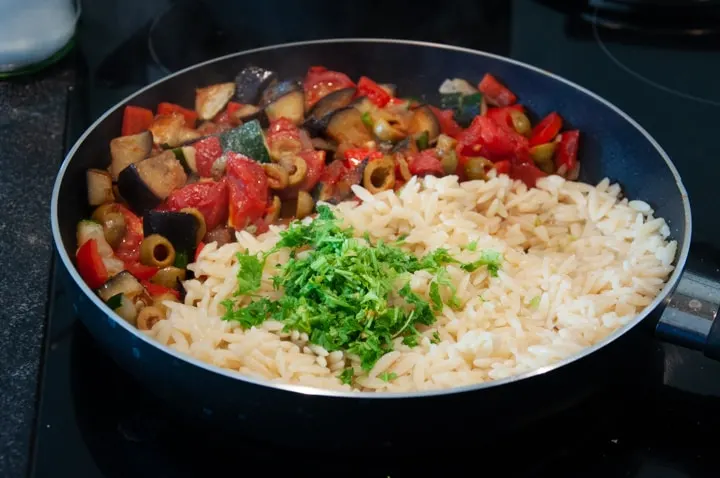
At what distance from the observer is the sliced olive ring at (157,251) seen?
174cm

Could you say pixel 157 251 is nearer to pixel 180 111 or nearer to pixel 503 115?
pixel 180 111

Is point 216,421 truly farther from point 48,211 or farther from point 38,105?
point 38,105

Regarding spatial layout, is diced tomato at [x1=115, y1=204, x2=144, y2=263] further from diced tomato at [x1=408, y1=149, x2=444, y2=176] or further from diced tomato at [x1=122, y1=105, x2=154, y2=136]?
diced tomato at [x1=408, y1=149, x2=444, y2=176]

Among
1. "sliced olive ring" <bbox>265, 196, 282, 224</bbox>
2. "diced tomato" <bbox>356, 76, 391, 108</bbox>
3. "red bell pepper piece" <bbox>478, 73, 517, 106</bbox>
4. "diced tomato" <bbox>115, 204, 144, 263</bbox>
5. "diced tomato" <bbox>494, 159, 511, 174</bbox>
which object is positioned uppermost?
"red bell pepper piece" <bbox>478, 73, 517, 106</bbox>

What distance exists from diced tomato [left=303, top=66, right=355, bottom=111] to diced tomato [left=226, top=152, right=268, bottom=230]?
396 millimetres

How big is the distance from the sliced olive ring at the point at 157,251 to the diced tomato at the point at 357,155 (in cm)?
51

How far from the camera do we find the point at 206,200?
1.85 metres

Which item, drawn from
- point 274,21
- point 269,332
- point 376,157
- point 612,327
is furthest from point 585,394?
point 274,21

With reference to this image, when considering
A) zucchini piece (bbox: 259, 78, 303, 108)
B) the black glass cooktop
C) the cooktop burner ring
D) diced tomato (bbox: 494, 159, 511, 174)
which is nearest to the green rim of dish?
the black glass cooktop

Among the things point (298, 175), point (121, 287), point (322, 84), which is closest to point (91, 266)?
point (121, 287)

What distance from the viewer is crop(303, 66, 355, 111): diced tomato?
2.21 m

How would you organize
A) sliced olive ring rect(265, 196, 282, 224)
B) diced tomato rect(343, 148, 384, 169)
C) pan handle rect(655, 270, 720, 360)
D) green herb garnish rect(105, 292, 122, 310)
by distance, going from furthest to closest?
diced tomato rect(343, 148, 384, 169), sliced olive ring rect(265, 196, 282, 224), green herb garnish rect(105, 292, 122, 310), pan handle rect(655, 270, 720, 360)

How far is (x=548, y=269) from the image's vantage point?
1.72 meters

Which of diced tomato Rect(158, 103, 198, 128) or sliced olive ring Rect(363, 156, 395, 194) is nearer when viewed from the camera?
sliced olive ring Rect(363, 156, 395, 194)
